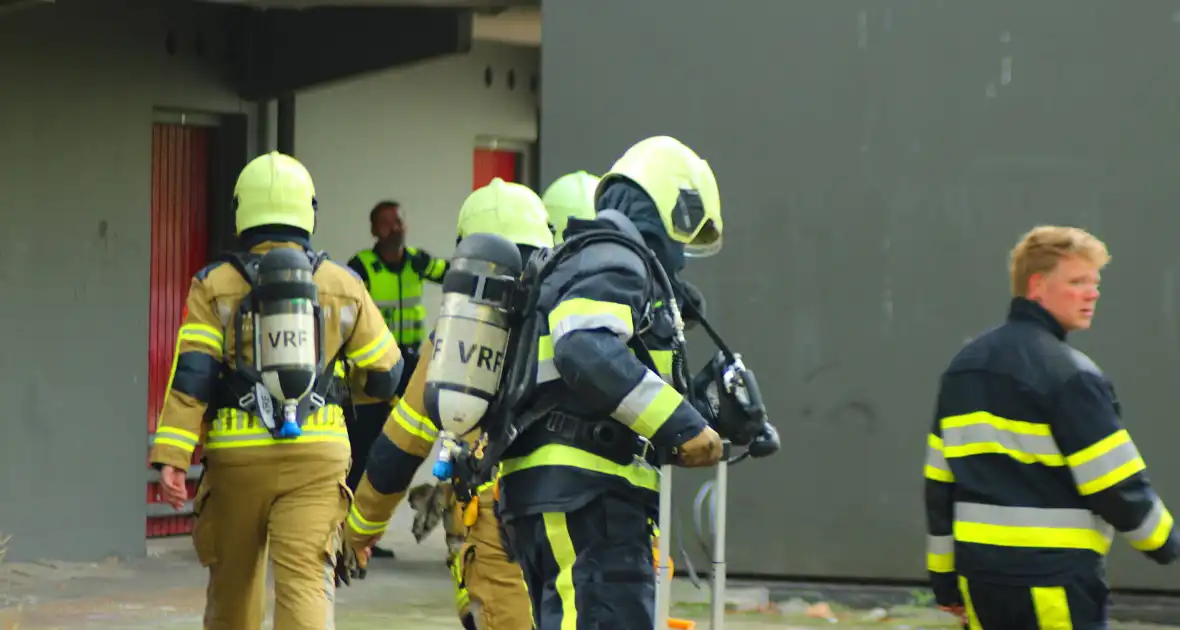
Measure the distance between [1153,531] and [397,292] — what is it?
6578 mm

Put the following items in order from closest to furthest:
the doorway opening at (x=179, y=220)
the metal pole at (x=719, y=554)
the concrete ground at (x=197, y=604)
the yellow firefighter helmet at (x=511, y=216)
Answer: the metal pole at (x=719, y=554) → the yellow firefighter helmet at (x=511, y=216) → the concrete ground at (x=197, y=604) → the doorway opening at (x=179, y=220)

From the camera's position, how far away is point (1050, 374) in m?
4.80

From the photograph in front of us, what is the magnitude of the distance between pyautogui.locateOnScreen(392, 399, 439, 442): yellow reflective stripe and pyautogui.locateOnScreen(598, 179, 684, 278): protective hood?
37.0 inches

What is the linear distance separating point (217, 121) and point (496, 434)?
6.81 metres

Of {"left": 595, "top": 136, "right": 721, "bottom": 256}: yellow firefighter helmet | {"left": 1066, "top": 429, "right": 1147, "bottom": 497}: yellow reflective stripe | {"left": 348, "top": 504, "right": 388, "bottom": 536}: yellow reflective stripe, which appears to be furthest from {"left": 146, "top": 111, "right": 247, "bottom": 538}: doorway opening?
{"left": 1066, "top": 429, "right": 1147, "bottom": 497}: yellow reflective stripe

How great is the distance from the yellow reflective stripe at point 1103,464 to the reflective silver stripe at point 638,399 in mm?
1108

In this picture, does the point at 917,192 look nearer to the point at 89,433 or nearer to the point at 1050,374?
the point at 1050,374

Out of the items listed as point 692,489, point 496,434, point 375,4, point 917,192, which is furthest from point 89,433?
point 496,434

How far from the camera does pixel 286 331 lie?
19.9 feet

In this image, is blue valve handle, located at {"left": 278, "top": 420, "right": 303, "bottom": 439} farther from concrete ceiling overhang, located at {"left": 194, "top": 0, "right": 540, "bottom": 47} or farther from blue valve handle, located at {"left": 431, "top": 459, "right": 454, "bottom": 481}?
concrete ceiling overhang, located at {"left": 194, "top": 0, "right": 540, "bottom": 47}

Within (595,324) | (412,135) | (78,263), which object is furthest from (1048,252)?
(412,135)

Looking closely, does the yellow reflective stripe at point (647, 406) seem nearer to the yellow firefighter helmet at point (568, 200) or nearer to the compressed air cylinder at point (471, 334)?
the compressed air cylinder at point (471, 334)

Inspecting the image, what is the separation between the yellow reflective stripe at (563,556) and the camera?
191 inches

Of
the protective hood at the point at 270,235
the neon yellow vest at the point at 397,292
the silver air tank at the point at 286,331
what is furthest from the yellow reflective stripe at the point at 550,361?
the neon yellow vest at the point at 397,292
